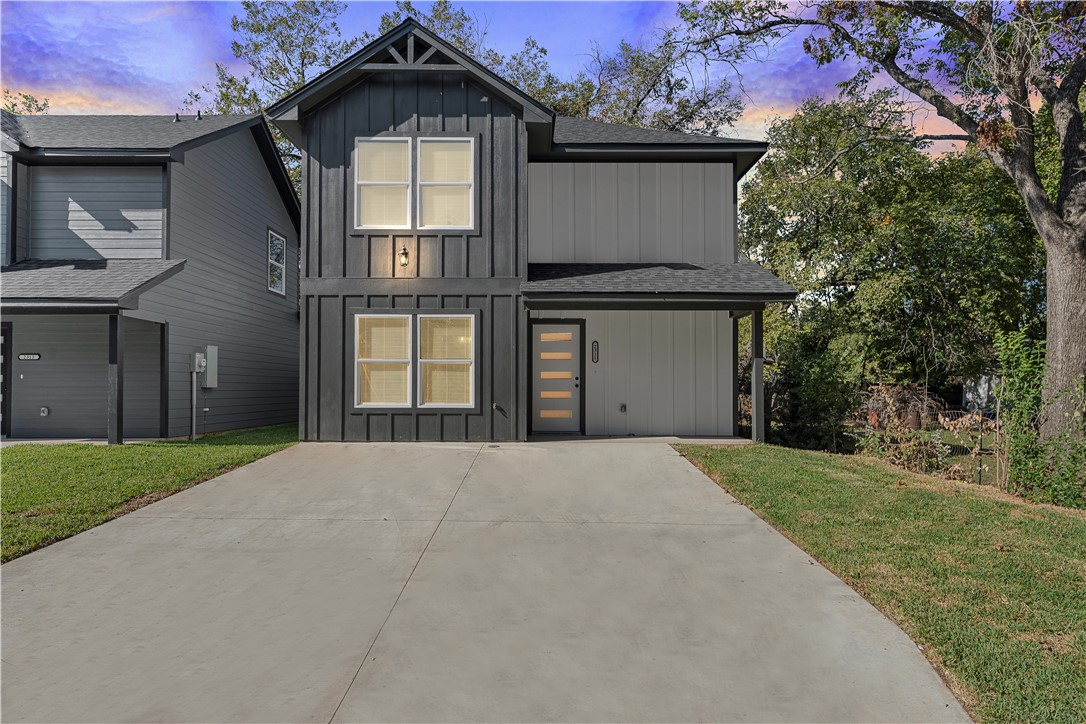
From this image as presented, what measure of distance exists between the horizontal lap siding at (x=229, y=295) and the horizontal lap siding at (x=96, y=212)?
1.35 feet

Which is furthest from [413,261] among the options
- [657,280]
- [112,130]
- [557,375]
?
[112,130]

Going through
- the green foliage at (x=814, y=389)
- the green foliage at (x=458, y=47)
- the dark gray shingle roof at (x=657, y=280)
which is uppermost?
the green foliage at (x=458, y=47)

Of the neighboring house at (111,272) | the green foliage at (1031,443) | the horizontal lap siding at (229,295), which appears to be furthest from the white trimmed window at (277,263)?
the green foliage at (1031,443)

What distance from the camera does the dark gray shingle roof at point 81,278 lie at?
10.0m

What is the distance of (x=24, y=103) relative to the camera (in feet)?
95.4

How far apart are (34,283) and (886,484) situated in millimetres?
13412

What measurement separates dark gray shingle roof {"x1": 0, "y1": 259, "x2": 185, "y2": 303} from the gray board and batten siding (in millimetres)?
2876

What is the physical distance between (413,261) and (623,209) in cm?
425

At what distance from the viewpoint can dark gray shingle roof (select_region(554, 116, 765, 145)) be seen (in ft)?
38.9

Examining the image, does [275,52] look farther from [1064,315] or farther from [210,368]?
[1064,315]

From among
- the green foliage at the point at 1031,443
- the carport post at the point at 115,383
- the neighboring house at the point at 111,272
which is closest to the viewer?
the green foliage at the point at 1031,443

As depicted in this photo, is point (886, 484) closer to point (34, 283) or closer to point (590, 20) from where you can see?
point (34, 283)

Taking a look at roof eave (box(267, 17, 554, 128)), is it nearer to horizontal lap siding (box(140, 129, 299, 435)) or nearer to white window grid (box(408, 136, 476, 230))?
white window grid (box(408, 136, 476, 230))

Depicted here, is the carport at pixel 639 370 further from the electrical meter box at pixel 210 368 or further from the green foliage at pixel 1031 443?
the electrical meter box at pixel 210 368
